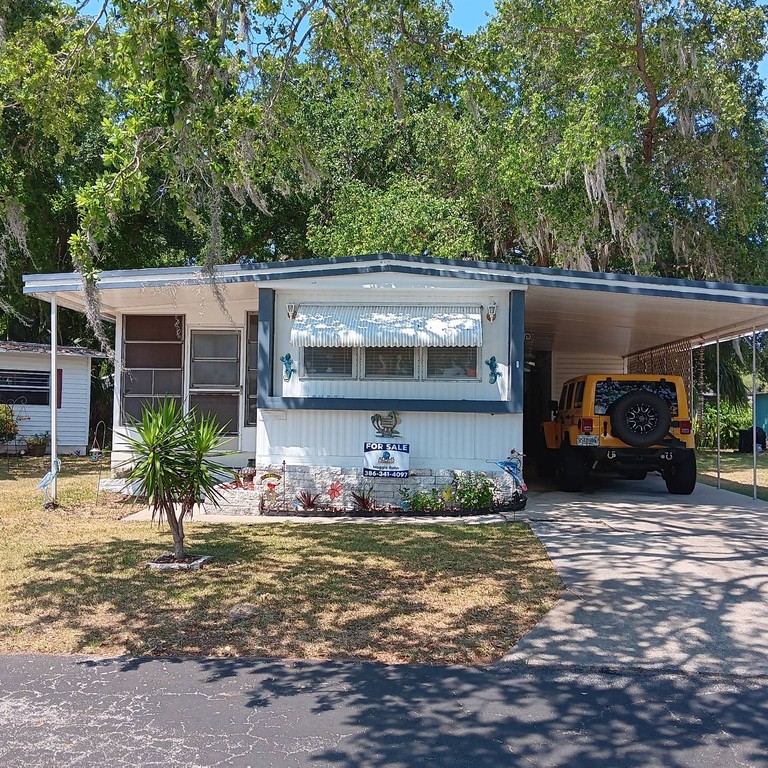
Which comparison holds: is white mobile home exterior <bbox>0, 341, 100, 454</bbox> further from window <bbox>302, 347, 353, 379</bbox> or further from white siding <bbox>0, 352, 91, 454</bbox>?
window <bbox>302, 347, 353, 379</bbox>

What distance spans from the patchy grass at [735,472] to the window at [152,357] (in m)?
9.52

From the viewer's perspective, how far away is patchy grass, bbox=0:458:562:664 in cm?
521

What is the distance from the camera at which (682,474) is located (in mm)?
12172

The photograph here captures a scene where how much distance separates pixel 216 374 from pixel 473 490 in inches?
194

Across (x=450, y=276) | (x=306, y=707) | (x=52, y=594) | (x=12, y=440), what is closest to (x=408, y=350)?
(x=450, y=276)

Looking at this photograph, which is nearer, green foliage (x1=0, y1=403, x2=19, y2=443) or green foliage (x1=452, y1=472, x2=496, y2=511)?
green foliage (x1=452, y1=472, x2=496, y2=511)

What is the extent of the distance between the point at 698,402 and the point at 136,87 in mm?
21696

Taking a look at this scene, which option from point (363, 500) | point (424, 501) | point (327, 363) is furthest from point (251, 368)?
point (424, 501)

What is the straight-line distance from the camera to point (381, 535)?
8.71m

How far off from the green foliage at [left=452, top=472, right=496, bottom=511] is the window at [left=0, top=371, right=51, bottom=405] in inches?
490

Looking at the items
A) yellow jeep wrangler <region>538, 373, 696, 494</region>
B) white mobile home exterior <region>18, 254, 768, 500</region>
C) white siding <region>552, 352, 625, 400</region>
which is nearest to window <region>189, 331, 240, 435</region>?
white mobile home exterior <region>18, 254, 768, 500</region>

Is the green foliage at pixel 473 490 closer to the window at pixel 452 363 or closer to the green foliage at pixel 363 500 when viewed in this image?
the green foliage at pixel 363 500

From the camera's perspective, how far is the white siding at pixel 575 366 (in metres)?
18.8

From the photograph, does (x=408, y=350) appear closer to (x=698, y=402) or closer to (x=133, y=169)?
(x=133, y=169)
